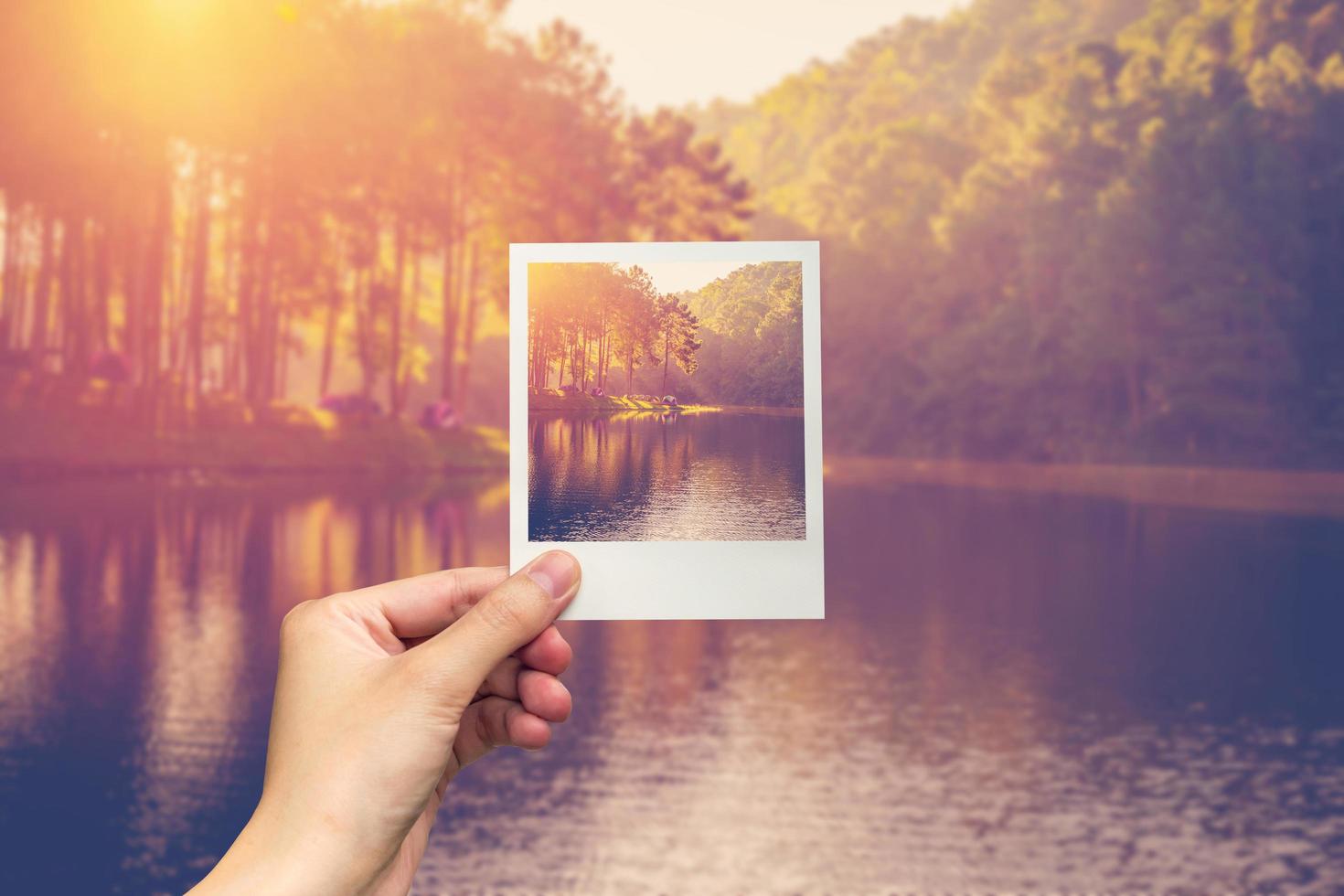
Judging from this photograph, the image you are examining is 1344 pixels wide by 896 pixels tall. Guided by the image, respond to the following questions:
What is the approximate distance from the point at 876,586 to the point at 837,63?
20.0 m

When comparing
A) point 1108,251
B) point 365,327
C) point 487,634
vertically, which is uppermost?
point 1108,251

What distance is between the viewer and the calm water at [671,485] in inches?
72.5

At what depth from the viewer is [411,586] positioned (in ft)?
6.03

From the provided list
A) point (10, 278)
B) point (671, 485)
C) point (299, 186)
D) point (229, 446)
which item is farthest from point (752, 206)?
point (671, 485)

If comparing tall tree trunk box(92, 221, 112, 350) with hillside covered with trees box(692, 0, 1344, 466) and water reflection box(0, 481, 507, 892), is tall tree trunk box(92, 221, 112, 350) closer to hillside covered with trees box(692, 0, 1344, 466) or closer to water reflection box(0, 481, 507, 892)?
water reflection box(0, 481, 507, 892)

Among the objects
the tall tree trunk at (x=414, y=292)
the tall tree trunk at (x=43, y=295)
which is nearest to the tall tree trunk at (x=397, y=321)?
the tall tree trunk at (x=414, y=292)

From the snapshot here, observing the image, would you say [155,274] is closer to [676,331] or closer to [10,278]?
[10,278]

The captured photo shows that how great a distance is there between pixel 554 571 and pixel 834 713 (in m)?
43.9

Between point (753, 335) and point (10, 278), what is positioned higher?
point (10, 278)

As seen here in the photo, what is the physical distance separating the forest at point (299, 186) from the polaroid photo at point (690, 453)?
2605 cm

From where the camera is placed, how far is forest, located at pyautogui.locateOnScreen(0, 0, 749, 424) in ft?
89.2

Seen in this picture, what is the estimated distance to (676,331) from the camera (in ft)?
6.81

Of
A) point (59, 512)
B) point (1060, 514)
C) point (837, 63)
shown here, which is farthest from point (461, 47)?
point (1060, 514)

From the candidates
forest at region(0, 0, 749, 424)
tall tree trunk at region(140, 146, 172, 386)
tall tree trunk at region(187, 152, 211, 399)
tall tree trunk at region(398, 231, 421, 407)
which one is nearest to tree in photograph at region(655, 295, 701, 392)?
forest at region(0, 0, 749, 424)
